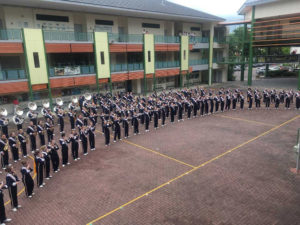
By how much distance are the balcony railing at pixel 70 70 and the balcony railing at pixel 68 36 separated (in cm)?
253

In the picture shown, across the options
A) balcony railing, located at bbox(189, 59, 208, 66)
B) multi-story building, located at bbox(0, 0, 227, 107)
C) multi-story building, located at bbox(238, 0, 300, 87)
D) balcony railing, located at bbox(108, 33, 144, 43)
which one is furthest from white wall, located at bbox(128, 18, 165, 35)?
multi-story building, located at bbox(238, 0, 300, 87)

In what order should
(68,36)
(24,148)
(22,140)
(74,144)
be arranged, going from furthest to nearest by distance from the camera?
1. (68,36)
2. (24,148)
3. (22,140)
4. (74,144)

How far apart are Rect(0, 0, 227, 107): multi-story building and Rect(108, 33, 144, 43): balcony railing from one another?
0.11 m

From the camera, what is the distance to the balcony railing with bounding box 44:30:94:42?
21484 mm

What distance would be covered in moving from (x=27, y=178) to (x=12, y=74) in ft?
44.6

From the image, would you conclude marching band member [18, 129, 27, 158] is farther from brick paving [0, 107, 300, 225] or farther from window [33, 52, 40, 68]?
window [33, 52, 40, 68]

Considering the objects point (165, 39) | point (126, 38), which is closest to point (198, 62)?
point (165, 39)

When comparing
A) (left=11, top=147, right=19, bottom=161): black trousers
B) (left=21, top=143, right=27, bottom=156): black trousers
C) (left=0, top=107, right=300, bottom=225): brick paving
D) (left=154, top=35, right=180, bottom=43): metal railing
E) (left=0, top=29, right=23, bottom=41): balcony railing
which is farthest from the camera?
(left=154, top=35, right=180, bottom=43): metal railing

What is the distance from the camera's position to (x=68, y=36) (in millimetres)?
23266

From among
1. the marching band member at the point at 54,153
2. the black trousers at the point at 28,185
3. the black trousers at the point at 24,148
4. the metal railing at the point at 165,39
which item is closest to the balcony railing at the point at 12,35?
the black trousers at the point at 24,148

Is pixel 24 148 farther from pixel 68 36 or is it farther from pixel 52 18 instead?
pixel 52 18

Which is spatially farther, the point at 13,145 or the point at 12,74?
the point at 12,74

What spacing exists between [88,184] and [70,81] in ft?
48.7

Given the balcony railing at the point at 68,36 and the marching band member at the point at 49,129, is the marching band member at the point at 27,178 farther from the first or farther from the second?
the balcony railing at the point at 68,36
